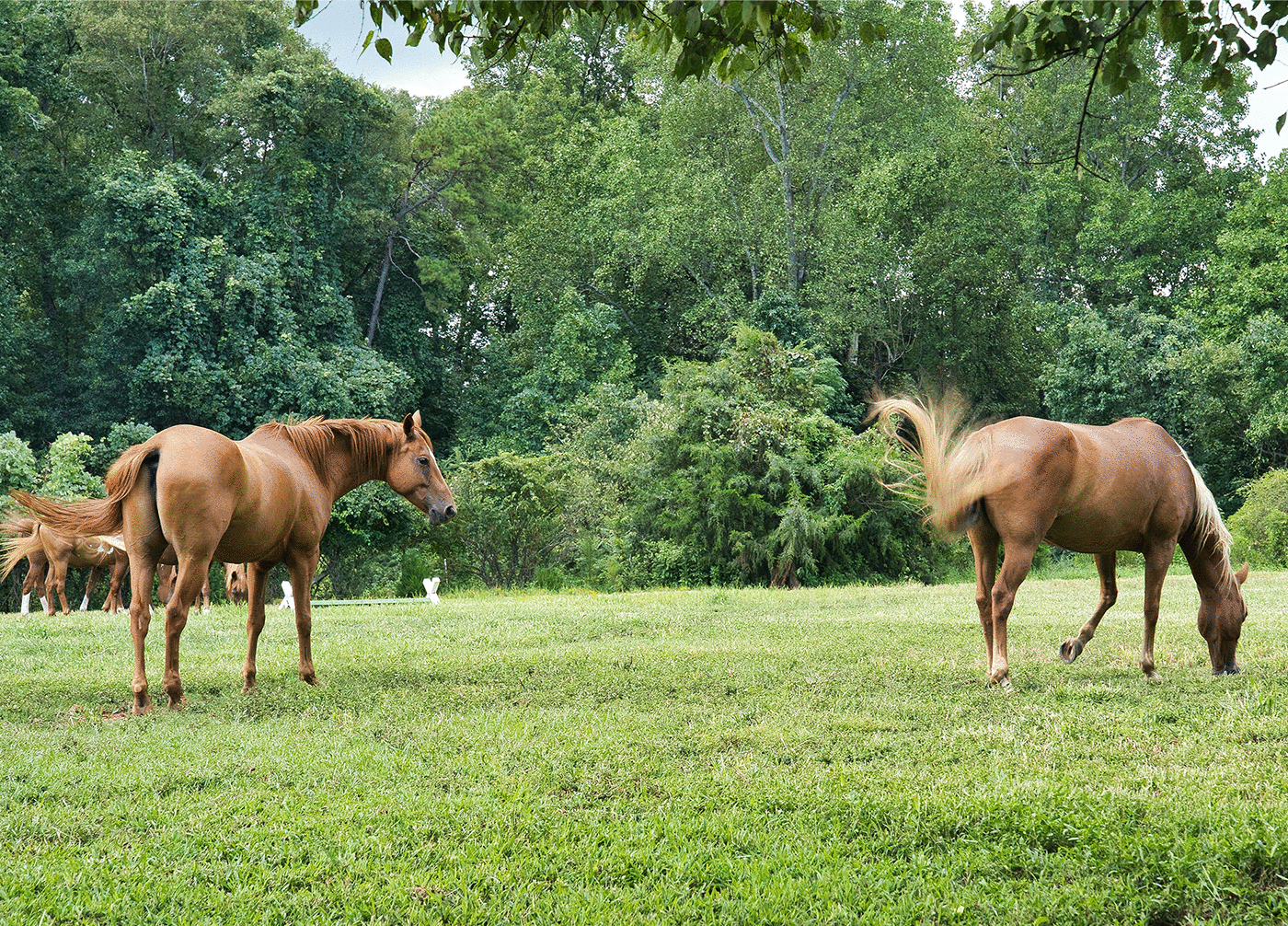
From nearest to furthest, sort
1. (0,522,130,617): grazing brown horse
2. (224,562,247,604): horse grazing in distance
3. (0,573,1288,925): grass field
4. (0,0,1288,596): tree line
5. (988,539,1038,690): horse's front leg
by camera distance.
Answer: (0,573,1288,925): grass field → (988,539,1038,690): horse's front leg → (0,522,130,617): grazing brown horse → (224,562,247,604): horse grazing in distance → (0,0,1288,596): tree line

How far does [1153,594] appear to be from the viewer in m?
7.37

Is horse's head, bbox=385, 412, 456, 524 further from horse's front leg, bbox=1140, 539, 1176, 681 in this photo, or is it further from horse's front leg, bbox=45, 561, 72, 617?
horse's front leg, bbox=45, 561, 72, 617

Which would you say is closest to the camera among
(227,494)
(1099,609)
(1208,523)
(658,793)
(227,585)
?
(658,793)

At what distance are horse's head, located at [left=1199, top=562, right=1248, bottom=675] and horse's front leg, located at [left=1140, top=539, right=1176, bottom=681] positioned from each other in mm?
315

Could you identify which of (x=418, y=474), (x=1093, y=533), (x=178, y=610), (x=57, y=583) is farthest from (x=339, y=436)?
(x=57, y=583)

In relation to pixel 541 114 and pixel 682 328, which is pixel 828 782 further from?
pixel 541 114

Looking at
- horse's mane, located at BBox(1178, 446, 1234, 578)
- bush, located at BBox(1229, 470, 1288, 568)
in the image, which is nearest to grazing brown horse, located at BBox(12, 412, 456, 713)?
horse's mane, located at BBox(1178, 446, 1234, 578)

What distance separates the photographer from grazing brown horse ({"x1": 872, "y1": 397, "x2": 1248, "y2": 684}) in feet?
22.7

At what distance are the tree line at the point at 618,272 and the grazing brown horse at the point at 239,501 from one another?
13432 millimetres

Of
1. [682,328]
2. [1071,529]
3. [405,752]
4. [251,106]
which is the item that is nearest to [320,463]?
[405,752]

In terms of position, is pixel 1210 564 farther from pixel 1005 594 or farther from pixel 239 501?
pixel 239 501

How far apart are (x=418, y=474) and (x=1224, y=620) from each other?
6.14m

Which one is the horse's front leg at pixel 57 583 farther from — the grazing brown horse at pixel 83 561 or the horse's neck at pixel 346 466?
the horse's neck at pixel 346 466

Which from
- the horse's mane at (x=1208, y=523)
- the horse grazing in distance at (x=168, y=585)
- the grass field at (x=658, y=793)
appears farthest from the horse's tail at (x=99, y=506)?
the horse grazing in distance at (x=168, y=585)
